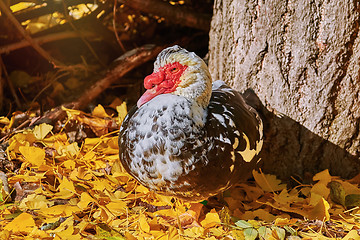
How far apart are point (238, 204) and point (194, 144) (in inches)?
17.5

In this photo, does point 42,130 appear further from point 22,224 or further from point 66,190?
point 22,224

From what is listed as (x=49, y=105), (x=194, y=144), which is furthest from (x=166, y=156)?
(x=49, y=105)

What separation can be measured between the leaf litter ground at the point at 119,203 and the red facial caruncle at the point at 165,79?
1.43 ft

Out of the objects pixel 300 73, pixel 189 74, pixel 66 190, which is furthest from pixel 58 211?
pixel 300 73

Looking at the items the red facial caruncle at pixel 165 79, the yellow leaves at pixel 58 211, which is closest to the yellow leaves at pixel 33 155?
the yellow leaves at pixel 58 211

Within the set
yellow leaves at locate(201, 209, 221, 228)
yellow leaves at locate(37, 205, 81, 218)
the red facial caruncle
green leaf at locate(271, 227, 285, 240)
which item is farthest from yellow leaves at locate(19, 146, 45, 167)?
green leaf at locate(271, 227, 285, 240)

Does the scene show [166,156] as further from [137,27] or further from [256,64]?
[137,27]

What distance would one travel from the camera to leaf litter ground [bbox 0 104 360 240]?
1449mm

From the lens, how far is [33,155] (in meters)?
1.77

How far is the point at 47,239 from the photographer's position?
1399mm

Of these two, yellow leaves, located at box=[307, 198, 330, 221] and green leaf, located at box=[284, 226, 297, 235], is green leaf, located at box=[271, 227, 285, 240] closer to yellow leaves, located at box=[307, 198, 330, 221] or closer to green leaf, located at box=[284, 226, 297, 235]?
green leaf, located at box=[284, 226, 297, 235]

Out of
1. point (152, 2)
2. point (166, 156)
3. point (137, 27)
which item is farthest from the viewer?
point (137, 27)

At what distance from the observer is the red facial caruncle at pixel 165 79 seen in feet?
4.51

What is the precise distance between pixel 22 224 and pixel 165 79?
675mm
